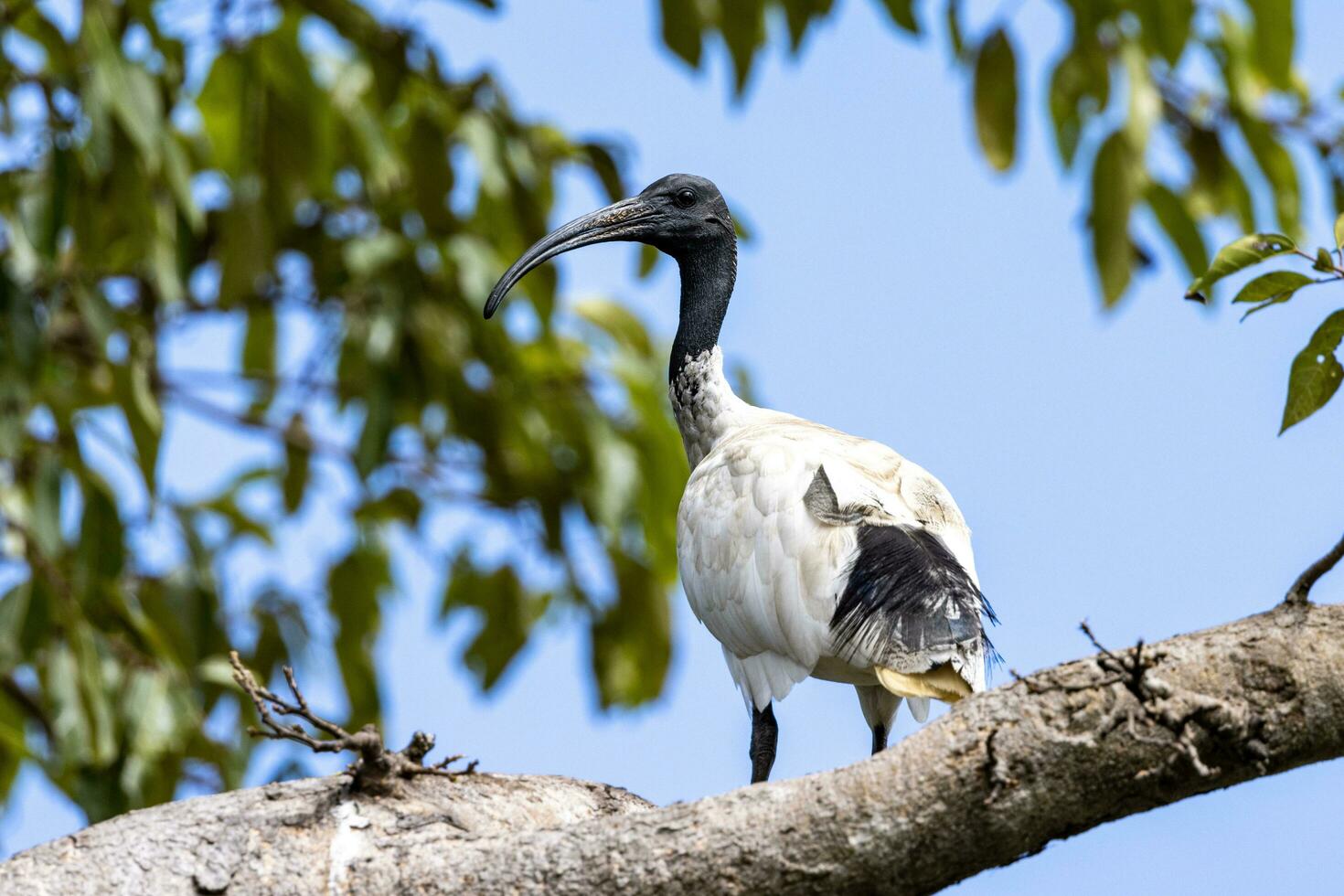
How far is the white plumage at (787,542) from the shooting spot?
4.60 m

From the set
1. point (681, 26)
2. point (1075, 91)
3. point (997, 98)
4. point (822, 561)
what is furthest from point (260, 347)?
point (822, 561)

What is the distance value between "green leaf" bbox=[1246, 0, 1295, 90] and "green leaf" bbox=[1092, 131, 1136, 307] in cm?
70

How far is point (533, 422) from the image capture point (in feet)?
24.0

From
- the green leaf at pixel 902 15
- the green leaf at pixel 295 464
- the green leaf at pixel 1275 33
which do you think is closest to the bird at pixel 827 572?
the green leaf at pixel 902 15

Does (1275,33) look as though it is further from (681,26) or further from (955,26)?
(681,26)

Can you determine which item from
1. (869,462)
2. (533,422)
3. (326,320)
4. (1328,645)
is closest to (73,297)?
(326,320)

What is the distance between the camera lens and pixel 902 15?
5246 millimetres

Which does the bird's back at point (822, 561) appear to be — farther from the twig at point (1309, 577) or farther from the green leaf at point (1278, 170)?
the green leaf at point (1278, 170)

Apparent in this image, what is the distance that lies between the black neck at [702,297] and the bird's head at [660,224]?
0.09 feet

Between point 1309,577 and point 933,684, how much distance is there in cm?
145

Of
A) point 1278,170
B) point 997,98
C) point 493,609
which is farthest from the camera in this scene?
point 493,609

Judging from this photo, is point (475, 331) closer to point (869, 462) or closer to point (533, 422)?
point (533, 422)

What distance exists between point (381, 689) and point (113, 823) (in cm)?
387

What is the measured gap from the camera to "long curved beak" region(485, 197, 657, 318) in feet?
18.9
